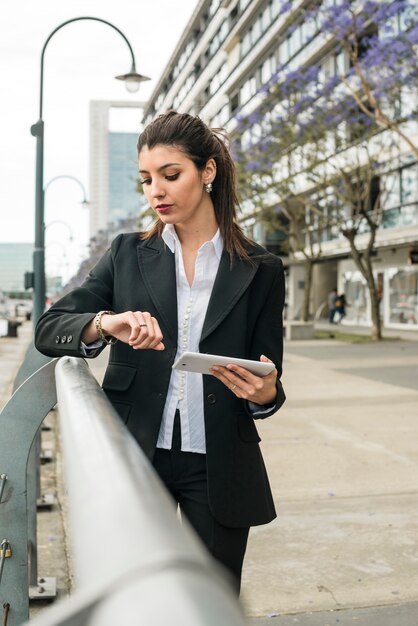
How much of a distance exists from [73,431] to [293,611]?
117 inches

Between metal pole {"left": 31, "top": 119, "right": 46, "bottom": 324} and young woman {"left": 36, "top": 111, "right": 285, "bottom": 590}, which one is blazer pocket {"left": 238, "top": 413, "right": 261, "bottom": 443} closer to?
young woman {"left": 36, "top": 111, "right": 285, "bottom": 590}

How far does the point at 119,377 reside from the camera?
2.30m

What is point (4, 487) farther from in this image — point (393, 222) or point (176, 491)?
point (393, 222)

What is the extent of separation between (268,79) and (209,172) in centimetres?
4276

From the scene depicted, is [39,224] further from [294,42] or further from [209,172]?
[294,42]

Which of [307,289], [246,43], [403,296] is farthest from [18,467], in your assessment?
[246,43]

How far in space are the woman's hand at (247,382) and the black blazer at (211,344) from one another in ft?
0.35

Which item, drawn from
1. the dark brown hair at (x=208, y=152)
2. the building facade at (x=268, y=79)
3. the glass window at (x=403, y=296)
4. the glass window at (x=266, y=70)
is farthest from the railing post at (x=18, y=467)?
the glass window at (x=266, y=70)

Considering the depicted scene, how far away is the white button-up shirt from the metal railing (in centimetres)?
121

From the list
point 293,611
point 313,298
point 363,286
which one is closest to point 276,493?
point 293,611

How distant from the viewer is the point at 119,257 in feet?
7.91

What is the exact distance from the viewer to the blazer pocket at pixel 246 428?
7.55ft

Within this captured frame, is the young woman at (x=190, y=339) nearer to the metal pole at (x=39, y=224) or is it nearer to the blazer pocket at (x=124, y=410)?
the blazer pocket at (x=124, y=410)

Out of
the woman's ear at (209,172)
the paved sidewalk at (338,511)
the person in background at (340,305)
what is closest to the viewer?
the woman's ear at (209,172)
